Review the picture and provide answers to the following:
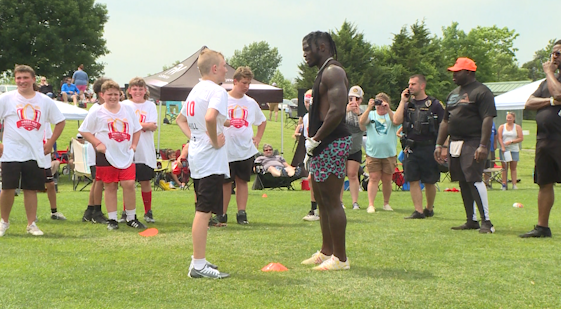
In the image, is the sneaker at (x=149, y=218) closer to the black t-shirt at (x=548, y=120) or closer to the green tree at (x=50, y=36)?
the black t-shirt at (x=548, y=120)

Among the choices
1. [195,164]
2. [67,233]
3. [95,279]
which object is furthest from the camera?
[67,233]

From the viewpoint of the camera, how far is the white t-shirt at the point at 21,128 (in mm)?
7617

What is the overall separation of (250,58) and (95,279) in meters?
138

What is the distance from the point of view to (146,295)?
4.64 m

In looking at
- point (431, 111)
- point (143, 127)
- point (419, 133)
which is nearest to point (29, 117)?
point (143, 127)

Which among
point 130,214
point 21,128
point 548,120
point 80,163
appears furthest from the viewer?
point 80,163

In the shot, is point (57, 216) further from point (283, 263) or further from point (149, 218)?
point (283, 263)

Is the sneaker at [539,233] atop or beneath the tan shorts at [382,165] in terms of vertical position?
beneath

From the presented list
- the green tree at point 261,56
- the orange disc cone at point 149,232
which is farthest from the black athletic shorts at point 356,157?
the green tree at point 261,56

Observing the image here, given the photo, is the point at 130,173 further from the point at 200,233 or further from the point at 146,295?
the point at 146,295

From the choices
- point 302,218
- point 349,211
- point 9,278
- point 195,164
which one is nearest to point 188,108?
point 195,164

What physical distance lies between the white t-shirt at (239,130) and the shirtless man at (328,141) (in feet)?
10.6

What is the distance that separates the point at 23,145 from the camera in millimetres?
7664

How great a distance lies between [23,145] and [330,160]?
13.8 ft
